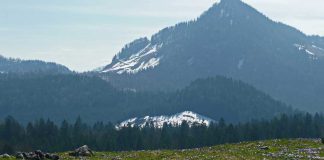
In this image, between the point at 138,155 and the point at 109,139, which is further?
the point at 109,139

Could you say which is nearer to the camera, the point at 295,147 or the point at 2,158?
the point at 2,158

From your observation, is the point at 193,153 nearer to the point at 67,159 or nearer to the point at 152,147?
the point at 67,159

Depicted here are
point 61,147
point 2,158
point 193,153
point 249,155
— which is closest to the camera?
point 2,158

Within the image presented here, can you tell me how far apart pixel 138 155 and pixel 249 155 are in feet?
44.9

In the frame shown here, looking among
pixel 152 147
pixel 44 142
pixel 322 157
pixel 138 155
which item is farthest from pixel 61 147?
pixel 322 157

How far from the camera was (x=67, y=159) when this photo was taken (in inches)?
2248

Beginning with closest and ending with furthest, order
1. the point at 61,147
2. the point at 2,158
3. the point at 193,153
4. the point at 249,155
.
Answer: the point at 2,158 → the point at 249,155 → the point at 193,153 → the point at 61,147

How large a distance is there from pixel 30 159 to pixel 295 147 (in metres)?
33.8

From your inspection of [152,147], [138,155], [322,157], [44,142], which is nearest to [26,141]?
[44,142]

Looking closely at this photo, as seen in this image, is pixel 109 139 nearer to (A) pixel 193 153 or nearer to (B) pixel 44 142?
(B) pixel 44 142

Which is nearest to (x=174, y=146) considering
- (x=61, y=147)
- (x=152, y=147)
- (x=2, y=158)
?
(x=152, y=147)

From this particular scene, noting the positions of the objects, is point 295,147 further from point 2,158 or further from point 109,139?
point 109,139

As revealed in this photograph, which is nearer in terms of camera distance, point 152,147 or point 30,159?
point 30,159

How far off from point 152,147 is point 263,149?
132 metres
